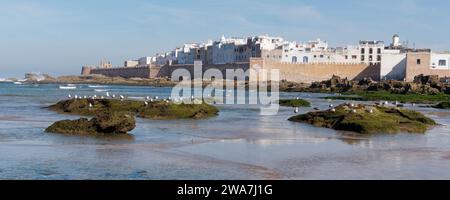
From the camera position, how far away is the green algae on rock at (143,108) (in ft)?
77.0

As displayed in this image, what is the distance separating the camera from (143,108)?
970 inches

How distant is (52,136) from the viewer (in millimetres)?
15453

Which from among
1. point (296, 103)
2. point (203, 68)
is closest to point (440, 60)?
point (203, 68)

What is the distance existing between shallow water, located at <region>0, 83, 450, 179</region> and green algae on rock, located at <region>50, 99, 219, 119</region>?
431cm

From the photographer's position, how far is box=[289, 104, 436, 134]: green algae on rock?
61.2 feet

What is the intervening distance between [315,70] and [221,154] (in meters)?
68.7

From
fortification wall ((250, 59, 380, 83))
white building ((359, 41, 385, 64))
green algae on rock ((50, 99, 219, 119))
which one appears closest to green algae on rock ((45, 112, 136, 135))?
green algae on rock ((50, 99, 219, 119))

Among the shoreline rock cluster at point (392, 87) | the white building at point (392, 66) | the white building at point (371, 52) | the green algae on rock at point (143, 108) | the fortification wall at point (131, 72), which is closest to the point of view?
the green algae on rock at point (143, 108)

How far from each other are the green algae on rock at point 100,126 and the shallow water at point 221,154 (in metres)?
0.46

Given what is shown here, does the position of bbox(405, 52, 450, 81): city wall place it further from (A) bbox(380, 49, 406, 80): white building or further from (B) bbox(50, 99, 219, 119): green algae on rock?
(B) bbox(50, 99, 219, 119): green algae on rock

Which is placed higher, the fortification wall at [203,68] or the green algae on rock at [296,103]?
the fortification wall at [203,68]

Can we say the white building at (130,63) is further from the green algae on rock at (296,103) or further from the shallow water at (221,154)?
the shallow water at (221,154)

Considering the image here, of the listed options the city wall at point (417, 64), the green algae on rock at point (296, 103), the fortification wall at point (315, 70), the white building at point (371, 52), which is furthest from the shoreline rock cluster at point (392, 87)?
the white building at point (371, 52)
